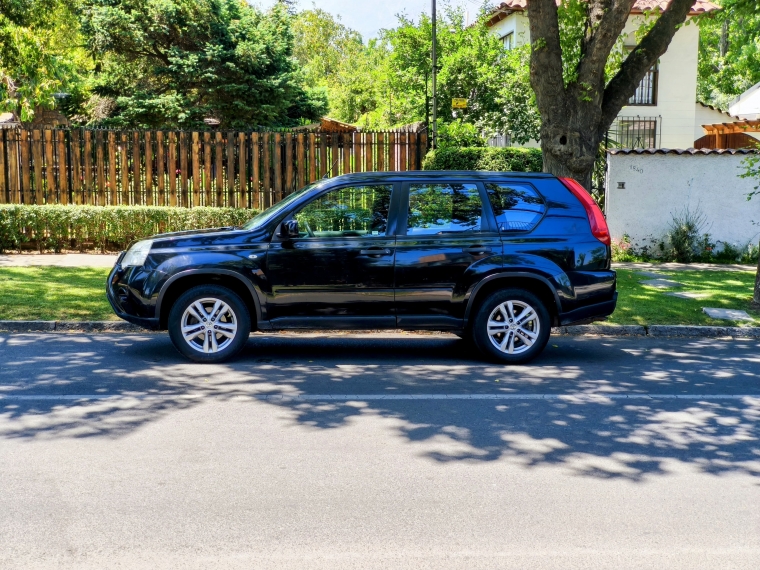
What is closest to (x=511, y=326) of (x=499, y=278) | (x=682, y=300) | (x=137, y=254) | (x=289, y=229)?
(x=499, y=278)

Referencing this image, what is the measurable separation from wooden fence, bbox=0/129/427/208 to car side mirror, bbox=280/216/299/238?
9294 millimetres

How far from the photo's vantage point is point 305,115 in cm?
3259

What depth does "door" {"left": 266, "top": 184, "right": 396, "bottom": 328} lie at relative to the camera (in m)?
8.39

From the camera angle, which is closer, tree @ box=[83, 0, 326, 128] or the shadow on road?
the shadow on road

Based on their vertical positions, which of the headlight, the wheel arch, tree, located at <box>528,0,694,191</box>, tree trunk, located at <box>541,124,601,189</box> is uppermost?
tree, located at <box>528,0,694,191</box>

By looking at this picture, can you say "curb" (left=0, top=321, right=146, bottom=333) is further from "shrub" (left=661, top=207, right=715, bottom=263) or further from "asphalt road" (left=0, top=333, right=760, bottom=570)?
"shrub" (left=661, top=207, right=715, bottom=263)

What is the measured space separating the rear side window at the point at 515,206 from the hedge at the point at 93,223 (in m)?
8.94

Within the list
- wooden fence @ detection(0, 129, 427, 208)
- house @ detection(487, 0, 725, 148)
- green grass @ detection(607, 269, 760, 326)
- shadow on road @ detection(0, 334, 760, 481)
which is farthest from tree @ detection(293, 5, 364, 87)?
shadow on road @ detection(0, 334, 760, 481)

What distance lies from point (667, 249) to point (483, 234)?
993cm

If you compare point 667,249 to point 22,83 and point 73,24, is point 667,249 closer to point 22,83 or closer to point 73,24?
point 22,83

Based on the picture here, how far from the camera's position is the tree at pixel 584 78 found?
1191 cm

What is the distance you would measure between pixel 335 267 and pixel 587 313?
258cm

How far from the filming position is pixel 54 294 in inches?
462

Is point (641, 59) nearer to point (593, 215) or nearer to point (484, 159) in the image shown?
point (593, 215)
